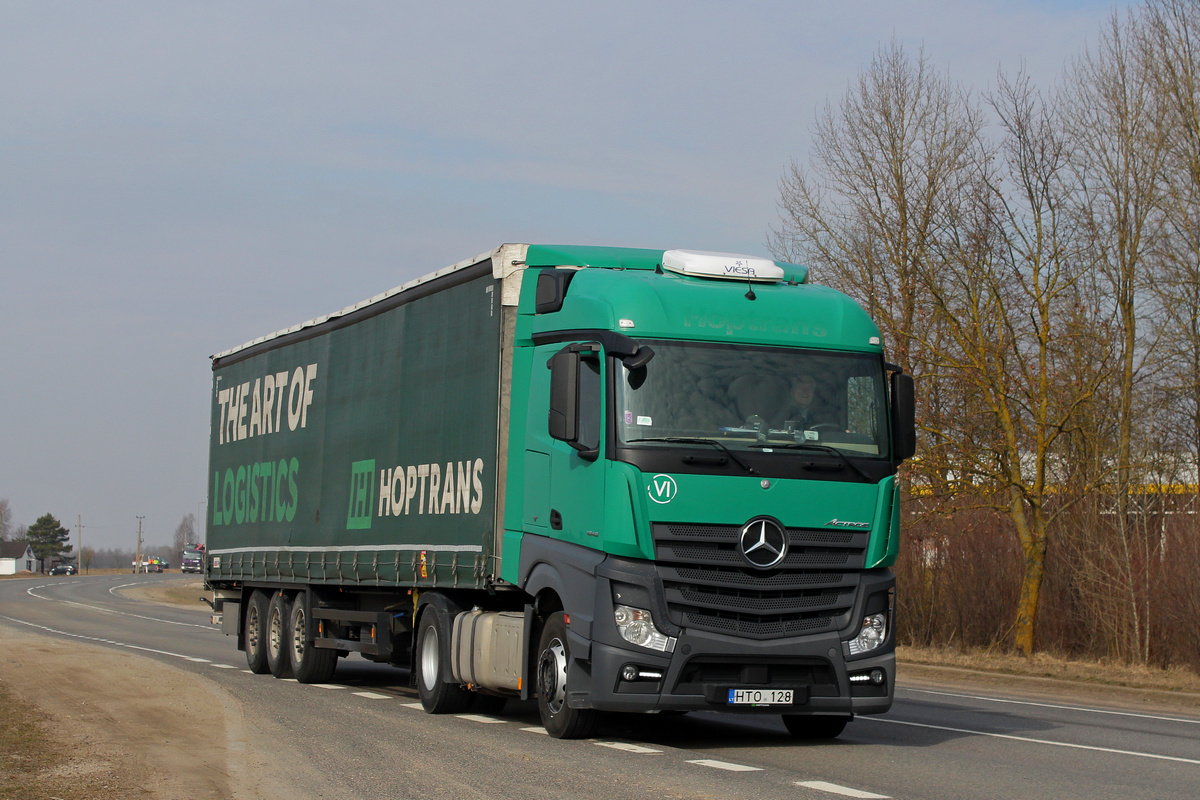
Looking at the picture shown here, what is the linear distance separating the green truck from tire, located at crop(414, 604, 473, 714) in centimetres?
4

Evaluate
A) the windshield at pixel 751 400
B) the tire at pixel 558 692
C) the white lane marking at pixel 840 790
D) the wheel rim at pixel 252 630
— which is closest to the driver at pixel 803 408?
the windshield at pixel 751 400

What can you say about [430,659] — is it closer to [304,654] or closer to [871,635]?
[304,654]

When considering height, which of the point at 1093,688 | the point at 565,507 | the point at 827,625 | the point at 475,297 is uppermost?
the point at 475,297

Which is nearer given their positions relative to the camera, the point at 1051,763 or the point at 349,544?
the point at 1051,763

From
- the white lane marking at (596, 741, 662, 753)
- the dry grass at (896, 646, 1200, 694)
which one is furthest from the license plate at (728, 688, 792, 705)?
the dry grass at (896, 646, 1200, 694)

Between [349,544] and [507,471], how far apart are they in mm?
4412

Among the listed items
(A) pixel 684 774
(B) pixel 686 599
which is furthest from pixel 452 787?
(B) pixel 686 599

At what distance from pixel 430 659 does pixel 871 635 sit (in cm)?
506

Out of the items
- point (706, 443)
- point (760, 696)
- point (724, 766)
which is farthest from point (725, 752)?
point (706, 443)

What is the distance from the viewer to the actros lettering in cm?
1845

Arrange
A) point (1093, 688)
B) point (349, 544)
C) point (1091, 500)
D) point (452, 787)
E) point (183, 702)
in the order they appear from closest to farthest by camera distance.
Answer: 1. point (452, 787)
2. point (183, 702)
3. point (349, 544)
4. point (1093, 688)
5. point (1091, 500)

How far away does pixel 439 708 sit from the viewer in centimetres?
1378

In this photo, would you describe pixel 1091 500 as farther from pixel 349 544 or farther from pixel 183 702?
pixel 183 702

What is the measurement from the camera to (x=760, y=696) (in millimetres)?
10586
